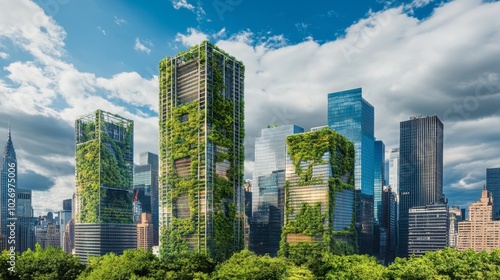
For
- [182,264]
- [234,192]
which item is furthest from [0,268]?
[234,192]

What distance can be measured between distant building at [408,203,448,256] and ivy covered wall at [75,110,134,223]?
108251mm

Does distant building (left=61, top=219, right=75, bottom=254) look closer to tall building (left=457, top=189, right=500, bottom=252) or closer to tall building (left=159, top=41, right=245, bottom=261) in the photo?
tall building (left=159, top=41, right=245, bottom=261)

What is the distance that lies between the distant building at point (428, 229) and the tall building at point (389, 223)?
30.0 metres

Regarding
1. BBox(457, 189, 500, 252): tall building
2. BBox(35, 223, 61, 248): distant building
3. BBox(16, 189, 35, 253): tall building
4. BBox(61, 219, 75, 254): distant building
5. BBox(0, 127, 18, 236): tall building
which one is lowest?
BBox(61, 219, 75, 254): distant building

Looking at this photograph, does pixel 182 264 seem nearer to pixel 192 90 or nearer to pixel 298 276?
pixel 298 276

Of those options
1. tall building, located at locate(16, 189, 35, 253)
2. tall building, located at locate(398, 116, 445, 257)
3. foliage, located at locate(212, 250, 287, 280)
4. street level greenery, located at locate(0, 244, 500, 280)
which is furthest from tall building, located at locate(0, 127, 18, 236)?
tall building, located at locate(398, 116, 445, 257)

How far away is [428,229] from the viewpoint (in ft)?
421

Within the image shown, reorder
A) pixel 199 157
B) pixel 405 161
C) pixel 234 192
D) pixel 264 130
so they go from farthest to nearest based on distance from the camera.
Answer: pixel 405 161 < pixel 264 130 < pixel 234 192 < pixel 199 157

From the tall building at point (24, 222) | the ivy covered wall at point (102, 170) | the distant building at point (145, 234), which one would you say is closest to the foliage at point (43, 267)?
the tall building at point (24, 222)

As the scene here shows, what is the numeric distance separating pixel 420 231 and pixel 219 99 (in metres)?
101

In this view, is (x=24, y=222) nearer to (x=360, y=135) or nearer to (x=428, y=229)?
(x=360, y=135)

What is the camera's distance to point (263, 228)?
140 metres

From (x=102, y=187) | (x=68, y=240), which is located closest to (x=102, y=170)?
(x=102, y=187)

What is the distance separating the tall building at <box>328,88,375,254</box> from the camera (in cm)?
A: 14125
